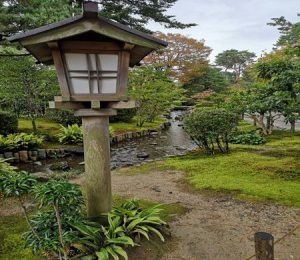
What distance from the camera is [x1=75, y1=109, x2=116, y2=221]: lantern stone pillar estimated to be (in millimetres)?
4168

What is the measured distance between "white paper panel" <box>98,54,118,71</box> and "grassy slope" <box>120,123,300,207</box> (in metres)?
4.07

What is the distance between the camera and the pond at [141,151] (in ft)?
35.8

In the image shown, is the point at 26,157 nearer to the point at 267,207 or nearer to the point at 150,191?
the point at 150,191

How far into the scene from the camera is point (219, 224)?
5.05 metres

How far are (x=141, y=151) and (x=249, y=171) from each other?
607 centimetres

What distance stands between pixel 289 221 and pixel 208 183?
2379 mm

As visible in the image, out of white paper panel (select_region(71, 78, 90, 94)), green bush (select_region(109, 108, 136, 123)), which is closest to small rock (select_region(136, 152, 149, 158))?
green bush (select_region(109, 108, 136, 123))

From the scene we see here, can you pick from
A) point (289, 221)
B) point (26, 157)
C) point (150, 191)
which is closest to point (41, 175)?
point (26, 157)

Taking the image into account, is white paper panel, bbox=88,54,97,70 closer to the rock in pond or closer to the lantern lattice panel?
the lantern lattice panel

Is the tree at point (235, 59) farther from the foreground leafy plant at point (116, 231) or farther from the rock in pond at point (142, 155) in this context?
the foreground leafy plant at point (116, 231)

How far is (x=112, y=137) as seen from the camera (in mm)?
14852

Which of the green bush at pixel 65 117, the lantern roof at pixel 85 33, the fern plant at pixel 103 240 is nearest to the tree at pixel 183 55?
the green bush at pixel 65 117

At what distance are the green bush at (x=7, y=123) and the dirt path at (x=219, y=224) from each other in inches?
306

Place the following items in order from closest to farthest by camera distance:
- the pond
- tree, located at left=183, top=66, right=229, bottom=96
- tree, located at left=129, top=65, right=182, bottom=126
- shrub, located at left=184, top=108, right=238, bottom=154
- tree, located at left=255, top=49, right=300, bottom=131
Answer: tree, located at left=255, top=49, right=300, bottom=131
shrub, located at left=184, top=108, right=238, bottom=154
the pond
tree, located at left=129, top=65, right=182, bottom=126
tree, located at left=183, top=66, right=229, bottom=96
